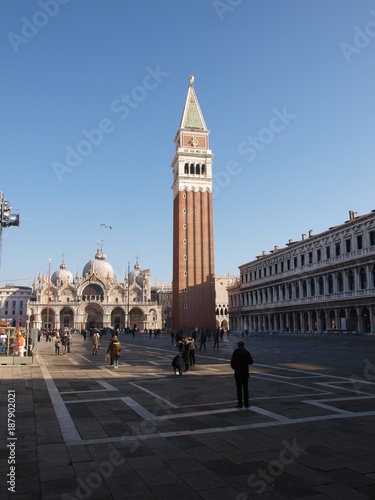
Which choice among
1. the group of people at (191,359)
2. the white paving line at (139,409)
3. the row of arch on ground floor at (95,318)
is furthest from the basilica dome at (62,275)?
the white paving line at (139,409)

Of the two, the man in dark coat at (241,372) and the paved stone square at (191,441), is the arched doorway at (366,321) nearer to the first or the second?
the paved stone square at (191,441)

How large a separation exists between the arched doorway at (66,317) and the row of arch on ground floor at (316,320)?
134ft

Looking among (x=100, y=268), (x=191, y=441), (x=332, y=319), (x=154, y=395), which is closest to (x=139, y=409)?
(x=154, y=395)

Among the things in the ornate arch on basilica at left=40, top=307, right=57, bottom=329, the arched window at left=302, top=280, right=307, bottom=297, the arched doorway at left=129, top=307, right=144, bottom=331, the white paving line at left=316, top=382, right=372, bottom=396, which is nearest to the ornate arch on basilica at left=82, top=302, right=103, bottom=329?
the ornate arch on basilica at left=40, top=307, right=57, bottom=329

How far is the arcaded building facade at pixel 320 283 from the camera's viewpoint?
44.1 meters

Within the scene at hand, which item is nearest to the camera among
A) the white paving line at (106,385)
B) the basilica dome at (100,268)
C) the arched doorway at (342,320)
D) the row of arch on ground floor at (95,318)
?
the white paving line at (106,385)

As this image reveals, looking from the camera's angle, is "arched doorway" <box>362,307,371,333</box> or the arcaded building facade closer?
"arched doorway" <box>362,307,371,333</box>

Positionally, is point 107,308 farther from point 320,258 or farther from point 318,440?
point 318,440

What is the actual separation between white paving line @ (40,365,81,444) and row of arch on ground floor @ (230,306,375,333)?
3767 cm

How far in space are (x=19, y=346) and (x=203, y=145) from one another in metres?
57.6

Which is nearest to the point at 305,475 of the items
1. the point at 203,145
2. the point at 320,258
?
the point at 320,258

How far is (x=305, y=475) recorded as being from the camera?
521 cm

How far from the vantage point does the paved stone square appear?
4855mm

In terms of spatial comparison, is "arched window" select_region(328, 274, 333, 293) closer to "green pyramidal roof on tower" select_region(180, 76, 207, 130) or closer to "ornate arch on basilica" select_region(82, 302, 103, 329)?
"green pyramidal roof on tower" select_region(180, 76, 207, 130)
